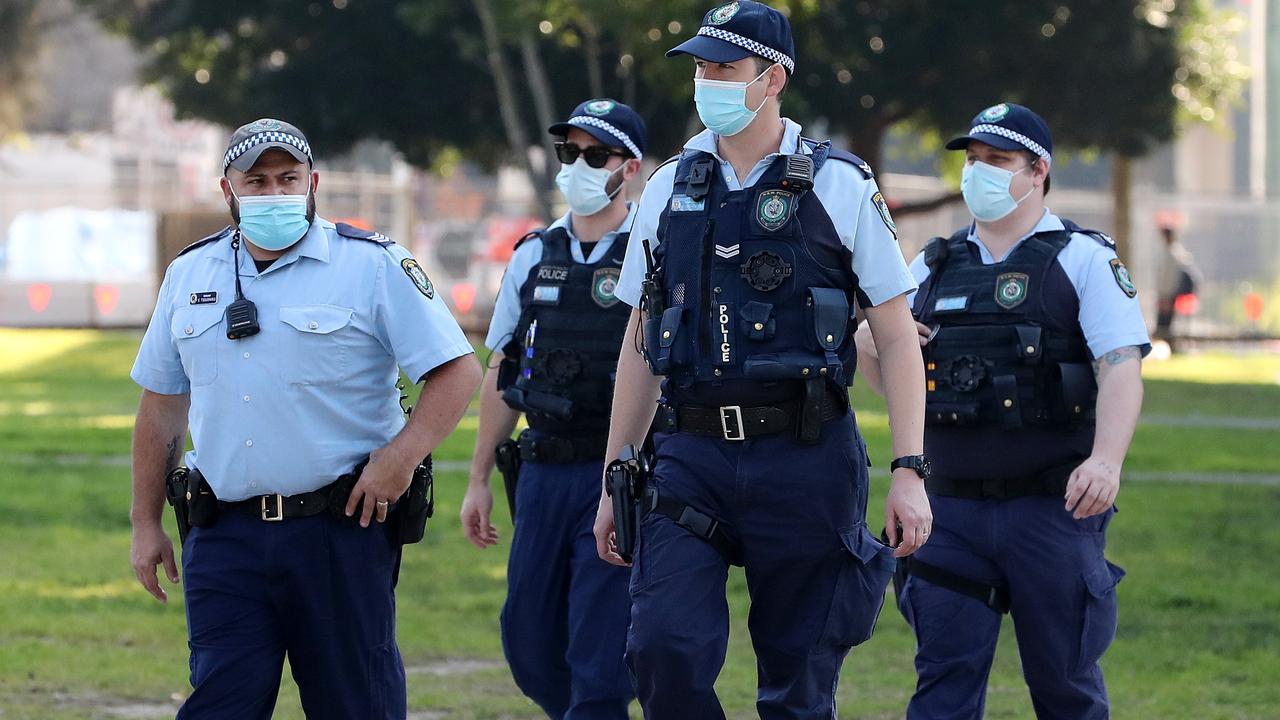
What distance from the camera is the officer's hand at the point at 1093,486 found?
5484 millimetres

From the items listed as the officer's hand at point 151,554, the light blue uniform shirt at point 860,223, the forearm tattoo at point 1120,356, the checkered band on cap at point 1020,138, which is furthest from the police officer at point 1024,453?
the officer's hand at point 151,554

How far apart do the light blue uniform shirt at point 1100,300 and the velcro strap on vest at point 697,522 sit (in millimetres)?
1525

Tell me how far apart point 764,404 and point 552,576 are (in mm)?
1721

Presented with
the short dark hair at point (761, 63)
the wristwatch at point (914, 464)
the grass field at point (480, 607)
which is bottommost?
the grass field at point (480, 607)

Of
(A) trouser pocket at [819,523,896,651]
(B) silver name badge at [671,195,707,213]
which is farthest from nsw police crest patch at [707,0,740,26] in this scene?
(A) trouser pocket at [819,523,896,651]

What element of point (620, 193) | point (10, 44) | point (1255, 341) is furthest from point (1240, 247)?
point (620, 193)

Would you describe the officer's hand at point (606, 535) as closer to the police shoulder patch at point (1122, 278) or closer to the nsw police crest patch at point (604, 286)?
the nsw police crest patch at point (604, 286)

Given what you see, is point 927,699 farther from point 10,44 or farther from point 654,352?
point 10,44

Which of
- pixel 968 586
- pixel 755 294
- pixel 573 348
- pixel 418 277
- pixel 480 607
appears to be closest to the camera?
pixel 755 294

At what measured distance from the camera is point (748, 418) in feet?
15.2

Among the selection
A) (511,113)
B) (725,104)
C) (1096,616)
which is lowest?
(1096,616)

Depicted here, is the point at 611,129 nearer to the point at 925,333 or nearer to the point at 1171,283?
the point at 925,333

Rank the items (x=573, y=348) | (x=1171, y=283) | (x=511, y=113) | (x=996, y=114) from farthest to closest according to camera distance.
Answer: (x=1171, y=283)
(x=511, y=113)
(x=573, y=348)
(x=996, y=114)

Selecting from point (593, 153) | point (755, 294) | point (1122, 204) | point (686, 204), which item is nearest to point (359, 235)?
point (686, 204)
